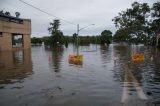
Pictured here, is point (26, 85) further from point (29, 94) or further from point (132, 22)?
point (132, 22)

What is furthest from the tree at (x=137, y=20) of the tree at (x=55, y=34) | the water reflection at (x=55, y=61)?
the water reflection at (x=55, y=61)

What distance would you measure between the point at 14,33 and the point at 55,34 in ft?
148

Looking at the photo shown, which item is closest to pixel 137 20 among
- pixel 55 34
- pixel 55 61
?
pixel 55 34

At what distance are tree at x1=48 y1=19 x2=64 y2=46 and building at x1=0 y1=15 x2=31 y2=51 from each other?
36737 mm

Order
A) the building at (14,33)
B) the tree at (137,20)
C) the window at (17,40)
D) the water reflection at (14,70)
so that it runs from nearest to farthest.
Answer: the water reflection at (14,70) < the building at (14,33) < the window at (17,40) < the tree at (137,20)

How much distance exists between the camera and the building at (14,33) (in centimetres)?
6019

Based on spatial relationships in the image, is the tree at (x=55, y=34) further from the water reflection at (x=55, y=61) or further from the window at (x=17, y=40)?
the water reflection at (x=55, y=61)

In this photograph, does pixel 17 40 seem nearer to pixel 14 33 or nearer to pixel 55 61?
pixel 14 33

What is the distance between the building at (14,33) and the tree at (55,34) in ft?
121

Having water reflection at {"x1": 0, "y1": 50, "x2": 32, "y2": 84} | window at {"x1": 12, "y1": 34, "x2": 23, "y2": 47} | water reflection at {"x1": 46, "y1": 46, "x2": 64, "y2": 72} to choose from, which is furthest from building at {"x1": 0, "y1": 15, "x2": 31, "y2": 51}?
water reflection at {"x1": 0, "y1": 50, "x2": 32, "y2": 84}

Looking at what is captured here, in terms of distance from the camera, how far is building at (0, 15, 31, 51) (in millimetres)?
60188

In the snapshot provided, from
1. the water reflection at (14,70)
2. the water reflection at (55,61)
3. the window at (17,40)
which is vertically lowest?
the water reflection at (14,70)

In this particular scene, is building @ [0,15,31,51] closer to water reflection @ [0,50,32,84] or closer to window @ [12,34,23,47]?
window @ [12,34,23,47]

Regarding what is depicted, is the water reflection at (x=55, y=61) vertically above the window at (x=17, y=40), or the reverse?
the window at (x=17, y=40)
